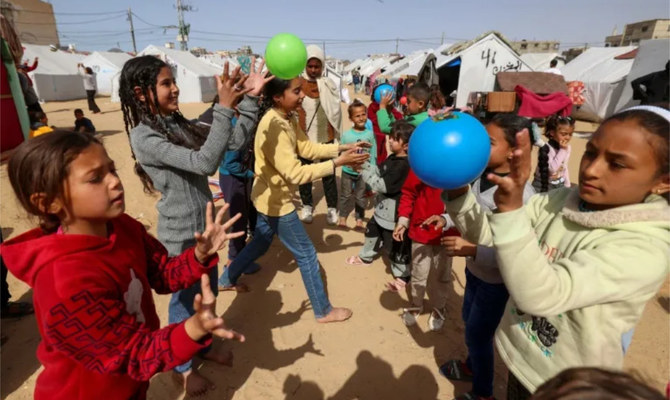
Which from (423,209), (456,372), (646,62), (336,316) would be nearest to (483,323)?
(456,372)

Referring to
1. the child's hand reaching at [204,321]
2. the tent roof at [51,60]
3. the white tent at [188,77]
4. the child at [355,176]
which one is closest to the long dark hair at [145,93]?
the child's hand reaching at [204,321]

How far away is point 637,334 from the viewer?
328cm

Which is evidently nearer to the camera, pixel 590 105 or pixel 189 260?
pixel 189 260

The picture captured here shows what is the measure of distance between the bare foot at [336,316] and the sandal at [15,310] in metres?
3.00

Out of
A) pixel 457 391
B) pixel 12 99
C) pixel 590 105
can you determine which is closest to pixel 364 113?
pixel 457 391

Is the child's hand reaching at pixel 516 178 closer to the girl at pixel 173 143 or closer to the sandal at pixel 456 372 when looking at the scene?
the girl at pixel 173 143

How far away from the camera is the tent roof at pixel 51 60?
2231 cm

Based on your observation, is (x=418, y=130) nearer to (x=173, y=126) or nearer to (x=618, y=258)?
(x=618, y=258)

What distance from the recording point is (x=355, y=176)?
16.9ft

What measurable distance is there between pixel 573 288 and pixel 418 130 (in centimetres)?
106

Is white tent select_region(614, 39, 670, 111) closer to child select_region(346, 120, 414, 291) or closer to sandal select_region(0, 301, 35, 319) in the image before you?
child select_region(346, 120, 414, 291)

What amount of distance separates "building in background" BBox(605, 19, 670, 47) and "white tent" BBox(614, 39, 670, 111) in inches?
802

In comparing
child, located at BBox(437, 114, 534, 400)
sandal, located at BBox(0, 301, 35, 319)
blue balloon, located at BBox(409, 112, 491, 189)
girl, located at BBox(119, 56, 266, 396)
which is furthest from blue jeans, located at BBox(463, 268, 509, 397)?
sandal, located at BBox(0, 301, 35, 319)

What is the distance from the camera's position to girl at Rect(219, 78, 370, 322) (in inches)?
115
